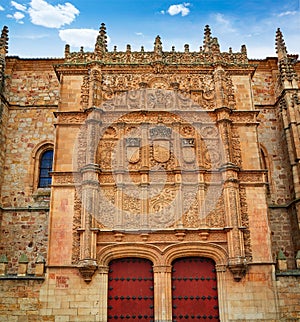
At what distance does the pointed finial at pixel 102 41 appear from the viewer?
17.1 m

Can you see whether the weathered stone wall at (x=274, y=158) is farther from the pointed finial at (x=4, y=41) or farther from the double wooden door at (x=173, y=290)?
the pointed finial at (x=4, y=41)

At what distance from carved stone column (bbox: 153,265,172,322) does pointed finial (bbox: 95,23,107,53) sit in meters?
8.92

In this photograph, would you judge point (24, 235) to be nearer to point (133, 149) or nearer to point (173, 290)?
point (133, 149)

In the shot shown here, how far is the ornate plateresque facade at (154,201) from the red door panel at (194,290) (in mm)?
33

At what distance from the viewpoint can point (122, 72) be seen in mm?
16750

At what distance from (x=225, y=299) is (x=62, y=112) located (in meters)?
8.78

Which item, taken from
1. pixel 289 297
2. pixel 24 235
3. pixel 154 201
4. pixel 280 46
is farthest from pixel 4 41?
pixel 289 297

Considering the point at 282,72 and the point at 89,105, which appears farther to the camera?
the point at 282,72

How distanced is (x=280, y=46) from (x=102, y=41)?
29.6 ft

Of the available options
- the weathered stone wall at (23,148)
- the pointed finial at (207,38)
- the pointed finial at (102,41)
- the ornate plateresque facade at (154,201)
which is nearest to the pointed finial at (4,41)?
the weathered stone wall at (23,148)

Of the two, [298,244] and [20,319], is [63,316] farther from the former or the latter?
[298,244]

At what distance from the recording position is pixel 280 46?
813 inches

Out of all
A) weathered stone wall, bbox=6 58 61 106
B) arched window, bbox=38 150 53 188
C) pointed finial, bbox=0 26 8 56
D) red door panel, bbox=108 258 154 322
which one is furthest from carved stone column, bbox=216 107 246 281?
pointed finial, bbox=0 26 8 56

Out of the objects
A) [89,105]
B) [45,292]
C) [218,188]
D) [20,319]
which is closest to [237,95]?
[218,188]
